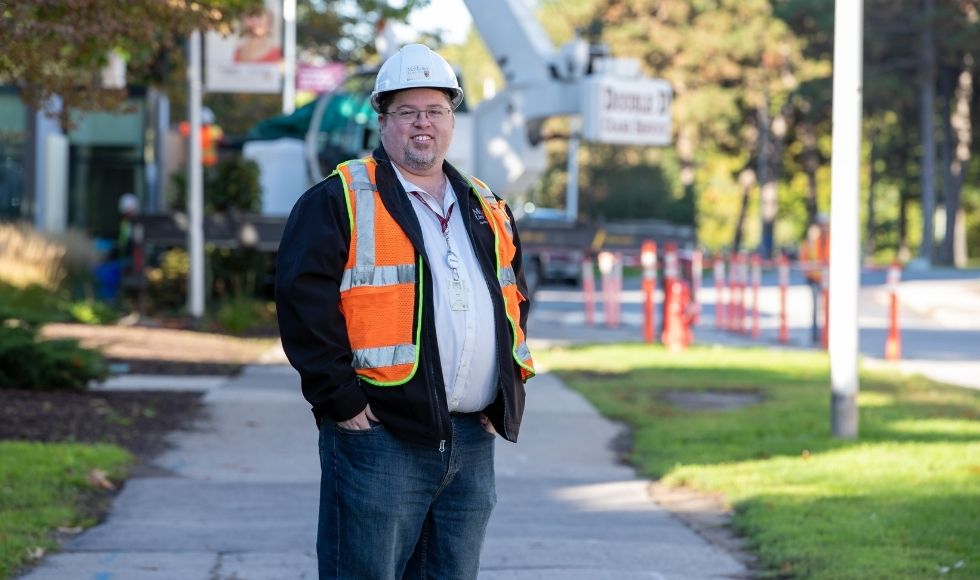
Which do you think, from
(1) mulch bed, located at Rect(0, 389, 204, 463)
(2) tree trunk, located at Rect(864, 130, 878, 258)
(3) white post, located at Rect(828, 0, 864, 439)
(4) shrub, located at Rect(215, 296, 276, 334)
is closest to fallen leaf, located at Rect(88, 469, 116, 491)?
(1) mulch bed, located at Rect(0, 389, 204, 463)

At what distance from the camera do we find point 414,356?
418 centimetres

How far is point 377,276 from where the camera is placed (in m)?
4.25

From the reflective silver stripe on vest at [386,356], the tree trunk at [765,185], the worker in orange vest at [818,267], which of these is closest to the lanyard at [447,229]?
the reflective silver stripe on vest at [386,356]

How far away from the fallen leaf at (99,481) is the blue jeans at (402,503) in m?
4.48

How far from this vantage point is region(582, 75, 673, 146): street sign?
55.6ft

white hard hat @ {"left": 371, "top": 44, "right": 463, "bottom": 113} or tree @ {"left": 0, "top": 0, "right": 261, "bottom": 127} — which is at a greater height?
tree @ {"left": 0, "top": 0, "right": 261, "bottom": 127}

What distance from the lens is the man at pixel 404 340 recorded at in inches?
165

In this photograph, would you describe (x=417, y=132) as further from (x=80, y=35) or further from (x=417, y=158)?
(x=80, y=35)

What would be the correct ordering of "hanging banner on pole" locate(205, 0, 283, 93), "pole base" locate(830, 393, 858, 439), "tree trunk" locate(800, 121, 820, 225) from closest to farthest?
"pole base" locate(830, 393, 858, 439), "hanging banner on pole" locate(205, 0, 283, 93), "tree trunk" locate(800, 121, 820, 225)

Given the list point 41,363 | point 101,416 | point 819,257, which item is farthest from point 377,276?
point 819,257

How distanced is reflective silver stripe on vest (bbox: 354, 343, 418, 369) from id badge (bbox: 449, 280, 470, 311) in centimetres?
17

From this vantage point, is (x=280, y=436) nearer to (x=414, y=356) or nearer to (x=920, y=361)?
(x=414, y=356)

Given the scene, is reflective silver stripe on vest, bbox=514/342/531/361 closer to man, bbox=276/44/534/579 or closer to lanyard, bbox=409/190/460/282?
man, bbox=276/44/534/579

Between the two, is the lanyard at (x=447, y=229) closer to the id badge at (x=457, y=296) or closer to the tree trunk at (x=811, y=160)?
the id badge at (x=457, y=296)
